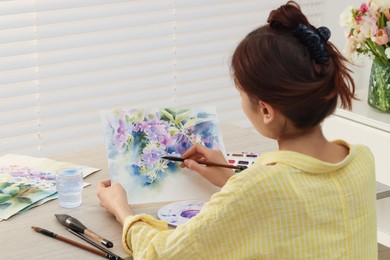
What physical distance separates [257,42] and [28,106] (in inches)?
77.2

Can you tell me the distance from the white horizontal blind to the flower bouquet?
92cm

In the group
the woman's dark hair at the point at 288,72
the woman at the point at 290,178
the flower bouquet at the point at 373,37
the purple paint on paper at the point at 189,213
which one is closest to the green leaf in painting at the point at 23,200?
the purple paint on paper at the point at 189,213

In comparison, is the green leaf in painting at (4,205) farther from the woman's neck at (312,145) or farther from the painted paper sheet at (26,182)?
the woman's neck at (312,145)

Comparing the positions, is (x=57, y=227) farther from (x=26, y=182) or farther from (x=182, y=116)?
(x=182, y=116)

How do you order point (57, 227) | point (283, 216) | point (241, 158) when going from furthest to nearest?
point (241, 158)
point (57, 227)
point (283, 216)

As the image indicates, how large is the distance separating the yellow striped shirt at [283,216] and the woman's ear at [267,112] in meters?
0.07

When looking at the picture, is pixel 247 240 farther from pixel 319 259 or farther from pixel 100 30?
pixel 100 30

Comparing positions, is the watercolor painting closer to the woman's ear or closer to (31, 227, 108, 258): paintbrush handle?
(31, 227, 108, 258): paintbrush handle

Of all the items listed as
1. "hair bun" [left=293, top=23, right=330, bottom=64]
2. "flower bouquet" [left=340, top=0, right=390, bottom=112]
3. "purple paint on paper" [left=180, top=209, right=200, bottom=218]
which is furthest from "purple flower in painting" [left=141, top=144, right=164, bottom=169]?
"flower bouquet" [left=340, top=0, right=390, bottom=112]

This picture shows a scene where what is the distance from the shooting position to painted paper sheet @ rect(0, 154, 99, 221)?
2.02 meters

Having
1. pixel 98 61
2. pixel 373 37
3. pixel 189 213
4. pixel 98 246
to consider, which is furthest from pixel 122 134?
pixel 98 61

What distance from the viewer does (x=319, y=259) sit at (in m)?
1.56

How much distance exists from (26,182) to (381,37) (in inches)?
57.7

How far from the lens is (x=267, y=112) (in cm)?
162
